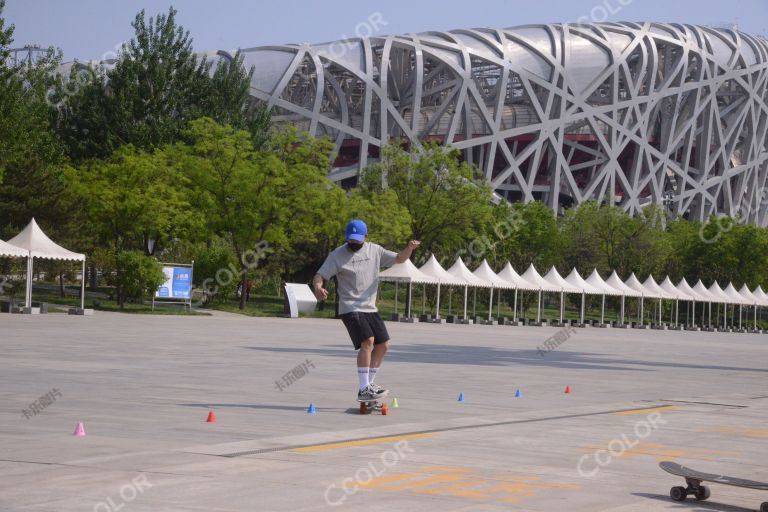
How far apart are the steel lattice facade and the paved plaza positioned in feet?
232

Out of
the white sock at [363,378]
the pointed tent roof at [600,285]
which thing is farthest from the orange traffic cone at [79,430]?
the pointed tent roof at [600,285]

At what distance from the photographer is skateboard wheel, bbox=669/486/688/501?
292 inches

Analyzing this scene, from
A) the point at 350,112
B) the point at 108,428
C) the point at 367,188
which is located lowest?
the point at 108,428

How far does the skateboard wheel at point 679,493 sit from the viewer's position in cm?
741

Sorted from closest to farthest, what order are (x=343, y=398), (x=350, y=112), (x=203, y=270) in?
(x=343, y=398)
(x=203, y=270)
(x=350, y=112)

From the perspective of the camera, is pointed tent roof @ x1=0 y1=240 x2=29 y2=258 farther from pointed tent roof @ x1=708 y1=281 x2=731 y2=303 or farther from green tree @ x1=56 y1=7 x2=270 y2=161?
pointed tent roof @ x1=708 y1=281 x2=731 y2=303

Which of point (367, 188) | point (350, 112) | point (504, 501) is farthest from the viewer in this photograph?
point (350, 112)

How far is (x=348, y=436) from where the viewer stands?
10.2 meters

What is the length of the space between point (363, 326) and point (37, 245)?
31.3m

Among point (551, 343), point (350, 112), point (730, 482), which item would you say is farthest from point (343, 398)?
point (350, 112)

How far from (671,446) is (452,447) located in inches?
80.6

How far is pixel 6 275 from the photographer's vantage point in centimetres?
4969

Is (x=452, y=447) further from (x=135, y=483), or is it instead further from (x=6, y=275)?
(x=6, y=275)

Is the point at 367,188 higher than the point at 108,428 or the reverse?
higher
